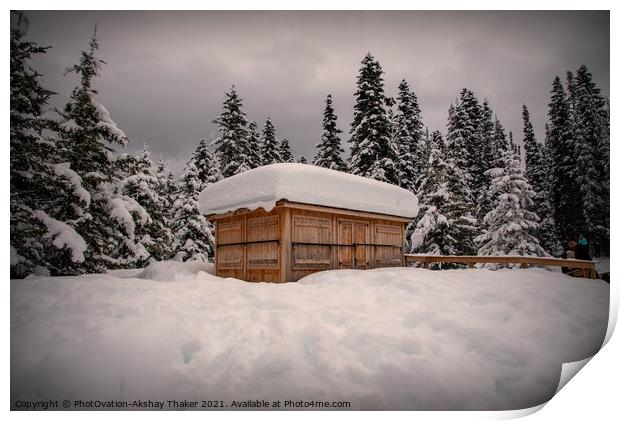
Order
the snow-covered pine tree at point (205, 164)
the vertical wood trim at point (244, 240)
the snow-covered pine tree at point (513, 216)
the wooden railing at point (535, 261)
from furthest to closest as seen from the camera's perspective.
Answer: the snow-covered pine tree at point (205, 164) → the snow-covered pine tree at point (513, 216) → the vertical wood trim at point (244, 240) → the wooden railing at point (535, 261)

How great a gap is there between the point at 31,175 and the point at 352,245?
24.8ft

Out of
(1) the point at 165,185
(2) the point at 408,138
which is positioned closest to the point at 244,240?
(1) the point at 165,185

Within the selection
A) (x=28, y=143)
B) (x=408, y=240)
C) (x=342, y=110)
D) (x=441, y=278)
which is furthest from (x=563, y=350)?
(x=408, y=240)

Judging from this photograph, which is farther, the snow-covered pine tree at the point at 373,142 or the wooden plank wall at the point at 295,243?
the snow-covered pine tree at the point at 373,142

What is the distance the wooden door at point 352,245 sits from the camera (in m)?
10.5

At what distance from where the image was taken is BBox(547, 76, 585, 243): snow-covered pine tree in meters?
6.35

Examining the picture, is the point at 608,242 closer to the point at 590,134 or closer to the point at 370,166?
the point at 590,134

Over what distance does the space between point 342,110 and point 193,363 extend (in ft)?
17.1

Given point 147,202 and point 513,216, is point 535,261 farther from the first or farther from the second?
point 147,202

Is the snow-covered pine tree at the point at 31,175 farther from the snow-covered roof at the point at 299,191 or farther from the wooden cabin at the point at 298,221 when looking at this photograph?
the wooden cabin at the point at 298,221

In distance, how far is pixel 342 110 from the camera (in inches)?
293

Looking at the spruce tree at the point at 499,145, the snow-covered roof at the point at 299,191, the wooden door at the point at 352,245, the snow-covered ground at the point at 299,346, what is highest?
the spruce tree at the point at 499,145

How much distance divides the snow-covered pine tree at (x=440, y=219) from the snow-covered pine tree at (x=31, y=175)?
1513 centimetres

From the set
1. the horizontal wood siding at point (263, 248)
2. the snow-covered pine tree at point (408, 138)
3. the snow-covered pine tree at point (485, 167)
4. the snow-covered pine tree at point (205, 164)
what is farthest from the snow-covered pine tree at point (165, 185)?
the snow-covered pine tree at point (485, 167)
